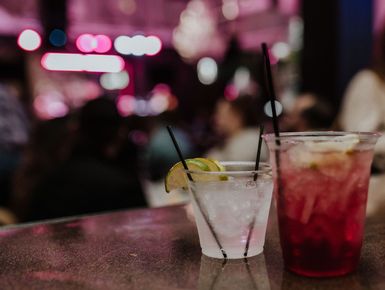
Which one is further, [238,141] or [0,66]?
[0,66]

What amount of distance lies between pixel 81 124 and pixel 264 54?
5.76 feet

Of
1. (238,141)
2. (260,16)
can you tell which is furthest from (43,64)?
(238,141)

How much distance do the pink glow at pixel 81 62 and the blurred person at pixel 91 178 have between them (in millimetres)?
6630

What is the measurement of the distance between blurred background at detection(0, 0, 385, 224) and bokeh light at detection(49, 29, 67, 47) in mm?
35

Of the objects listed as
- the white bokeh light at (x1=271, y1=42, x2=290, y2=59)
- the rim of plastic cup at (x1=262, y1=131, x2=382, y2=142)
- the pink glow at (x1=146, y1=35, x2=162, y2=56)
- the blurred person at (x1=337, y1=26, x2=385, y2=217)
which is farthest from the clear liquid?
the pink glow at (x1=146, y1=35, x2=162, y2=56)

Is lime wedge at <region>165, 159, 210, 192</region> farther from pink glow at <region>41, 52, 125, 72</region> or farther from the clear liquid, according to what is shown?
pink glow at <region>41, 52, 125, 72</region>

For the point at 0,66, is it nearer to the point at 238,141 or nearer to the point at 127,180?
the point at 238,141

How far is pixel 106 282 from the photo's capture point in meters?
0.70

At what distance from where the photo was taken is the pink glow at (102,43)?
8.70m

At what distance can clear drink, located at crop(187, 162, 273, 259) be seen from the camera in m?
0.81

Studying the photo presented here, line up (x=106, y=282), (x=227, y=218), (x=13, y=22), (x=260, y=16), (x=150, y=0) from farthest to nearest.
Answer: (x=150, y=0)
(x=13, y=22)
(x=260, y=16)
(x=227, y=218)
(x=106, y=282)

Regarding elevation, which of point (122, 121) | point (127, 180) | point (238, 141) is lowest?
point (238, 141)

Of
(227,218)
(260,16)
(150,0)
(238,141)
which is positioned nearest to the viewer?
(227,218)

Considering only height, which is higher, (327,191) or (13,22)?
(13,22)
